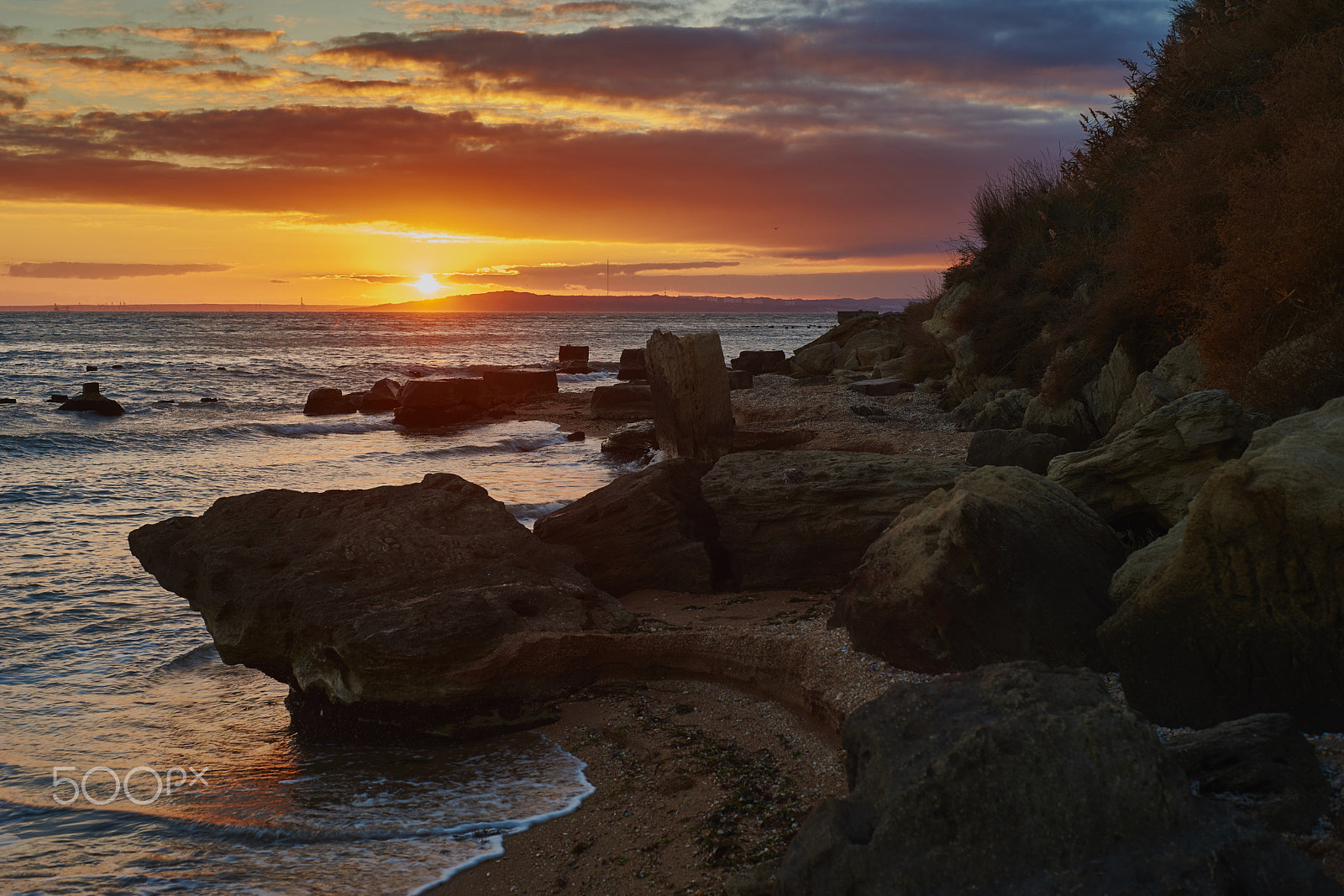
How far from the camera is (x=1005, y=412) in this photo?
1517 centimetres

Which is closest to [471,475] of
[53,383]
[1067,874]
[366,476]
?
[366,476]

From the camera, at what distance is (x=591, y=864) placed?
536cm

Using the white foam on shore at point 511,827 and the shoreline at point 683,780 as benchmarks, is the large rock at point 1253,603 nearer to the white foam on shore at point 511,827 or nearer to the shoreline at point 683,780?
the shoreline at point 683,780

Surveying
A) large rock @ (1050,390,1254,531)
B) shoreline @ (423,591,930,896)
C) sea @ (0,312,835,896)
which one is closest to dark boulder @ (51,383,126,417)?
sea @ (0,312,835,896)

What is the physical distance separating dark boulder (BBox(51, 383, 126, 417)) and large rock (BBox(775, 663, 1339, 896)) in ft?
115

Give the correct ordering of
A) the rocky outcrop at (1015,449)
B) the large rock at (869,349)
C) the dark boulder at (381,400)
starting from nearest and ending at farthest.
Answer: the rocky outcrop at (1015,449)
the large rock at (869,349)
the dark boulder at (381,400)

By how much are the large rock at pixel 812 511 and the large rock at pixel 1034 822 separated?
5452 millimetres

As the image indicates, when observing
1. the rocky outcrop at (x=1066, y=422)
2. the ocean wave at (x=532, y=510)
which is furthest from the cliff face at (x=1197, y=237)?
the ocean wave at (x=532, y=510)

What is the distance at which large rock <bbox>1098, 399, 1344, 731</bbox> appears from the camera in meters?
4.49

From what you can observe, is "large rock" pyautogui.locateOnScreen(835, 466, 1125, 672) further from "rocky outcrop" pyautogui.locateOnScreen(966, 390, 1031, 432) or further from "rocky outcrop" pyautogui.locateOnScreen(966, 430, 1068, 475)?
"rocky outcrop" pyautogui.locateOnScreen(966, 390, 1031, 432)

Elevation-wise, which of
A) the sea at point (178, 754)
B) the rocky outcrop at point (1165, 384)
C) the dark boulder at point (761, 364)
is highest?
the rocky outcrop at point (1165, 384)

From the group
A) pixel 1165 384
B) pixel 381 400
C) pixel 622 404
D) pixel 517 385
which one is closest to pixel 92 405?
pixel 381 400

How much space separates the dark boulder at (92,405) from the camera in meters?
32.3

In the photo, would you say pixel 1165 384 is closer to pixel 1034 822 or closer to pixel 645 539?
pixel 645 539
